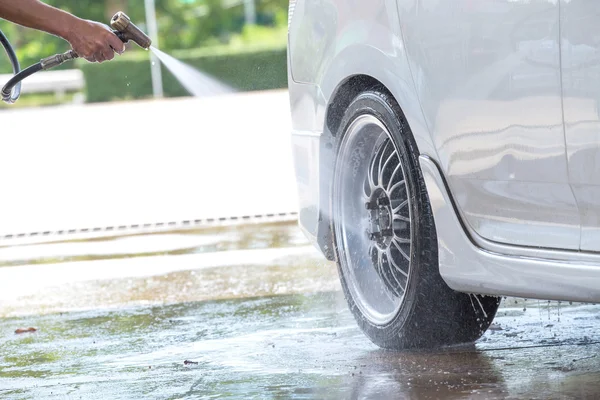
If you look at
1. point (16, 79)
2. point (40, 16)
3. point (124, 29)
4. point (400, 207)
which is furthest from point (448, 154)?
point (16, 79)

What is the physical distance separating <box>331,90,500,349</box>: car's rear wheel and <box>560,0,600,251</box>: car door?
32.1 inches

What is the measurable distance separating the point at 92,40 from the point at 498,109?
5.21 feet

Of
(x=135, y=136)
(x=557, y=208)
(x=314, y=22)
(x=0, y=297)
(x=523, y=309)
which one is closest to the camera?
(x=557, y=208)

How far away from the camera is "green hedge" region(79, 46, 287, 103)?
3428 centimetres

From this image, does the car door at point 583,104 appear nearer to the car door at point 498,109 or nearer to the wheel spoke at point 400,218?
the car door at point 498,109

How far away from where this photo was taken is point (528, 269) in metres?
3.60

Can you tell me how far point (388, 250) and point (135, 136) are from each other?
49.0 ft

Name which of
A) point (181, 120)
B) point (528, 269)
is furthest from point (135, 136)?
point (528, 269)

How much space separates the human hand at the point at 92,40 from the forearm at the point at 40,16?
24mm

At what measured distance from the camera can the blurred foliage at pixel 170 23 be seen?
156ft

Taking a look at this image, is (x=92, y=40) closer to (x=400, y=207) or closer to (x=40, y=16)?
(x=40, y=16)

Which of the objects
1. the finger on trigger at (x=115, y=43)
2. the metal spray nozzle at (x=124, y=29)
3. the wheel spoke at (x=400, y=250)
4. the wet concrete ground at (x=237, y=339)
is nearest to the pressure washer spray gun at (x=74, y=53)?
the metal spray nozzle at (x=124, y=29)

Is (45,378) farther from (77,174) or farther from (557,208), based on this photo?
(77,174)

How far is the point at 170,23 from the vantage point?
52281 millimetres
